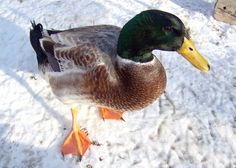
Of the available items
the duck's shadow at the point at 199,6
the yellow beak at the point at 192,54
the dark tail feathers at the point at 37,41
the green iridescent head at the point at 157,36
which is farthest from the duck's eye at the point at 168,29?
the duck's shadow at the point at 199,6

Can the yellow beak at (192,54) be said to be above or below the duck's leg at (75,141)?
above

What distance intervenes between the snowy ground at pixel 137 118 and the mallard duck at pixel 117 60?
526 millimetres

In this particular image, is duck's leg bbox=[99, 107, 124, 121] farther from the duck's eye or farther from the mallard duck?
the duck's eye

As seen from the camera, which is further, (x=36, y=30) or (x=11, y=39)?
A: (x=11, y=39)

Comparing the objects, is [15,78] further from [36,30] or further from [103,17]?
[103,17]

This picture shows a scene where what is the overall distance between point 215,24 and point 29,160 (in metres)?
2.90

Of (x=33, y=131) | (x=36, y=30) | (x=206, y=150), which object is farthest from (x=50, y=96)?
(x=206, y=150)

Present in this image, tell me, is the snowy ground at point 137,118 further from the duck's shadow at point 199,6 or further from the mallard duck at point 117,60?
the mallard duck at point 117,60

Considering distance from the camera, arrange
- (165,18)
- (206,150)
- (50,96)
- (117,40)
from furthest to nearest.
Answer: (50,96), (206,150), (117,40), (165,18)

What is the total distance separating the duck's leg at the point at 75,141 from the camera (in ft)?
11.6

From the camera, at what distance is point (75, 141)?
3553mm

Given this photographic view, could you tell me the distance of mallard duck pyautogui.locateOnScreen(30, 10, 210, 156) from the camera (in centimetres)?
284

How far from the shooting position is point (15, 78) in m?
4.26

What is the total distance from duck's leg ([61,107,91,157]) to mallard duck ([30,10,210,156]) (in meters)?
0.31
